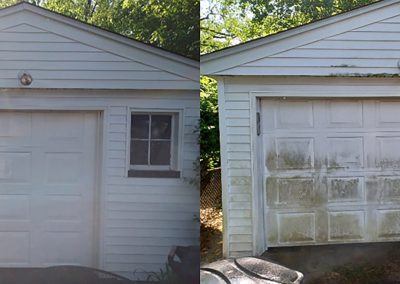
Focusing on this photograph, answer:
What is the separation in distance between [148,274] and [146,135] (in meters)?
0.82

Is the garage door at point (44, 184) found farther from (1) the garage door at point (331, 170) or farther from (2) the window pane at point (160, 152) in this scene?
(1) the garage door at point (331, 170)

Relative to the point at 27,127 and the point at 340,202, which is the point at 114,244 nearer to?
the point at 27,127

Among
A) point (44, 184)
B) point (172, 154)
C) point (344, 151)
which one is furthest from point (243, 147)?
point (44, 184)

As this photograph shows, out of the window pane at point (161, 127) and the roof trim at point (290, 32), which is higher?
the roof trim at point (290, 32)

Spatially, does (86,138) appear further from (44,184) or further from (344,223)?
(344,223)

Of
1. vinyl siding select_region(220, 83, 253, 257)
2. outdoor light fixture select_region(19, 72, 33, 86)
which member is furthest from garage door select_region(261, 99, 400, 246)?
outdoor light fixture select_region(19, 72, 33, 86)

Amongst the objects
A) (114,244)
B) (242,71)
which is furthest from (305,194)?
(114,244)

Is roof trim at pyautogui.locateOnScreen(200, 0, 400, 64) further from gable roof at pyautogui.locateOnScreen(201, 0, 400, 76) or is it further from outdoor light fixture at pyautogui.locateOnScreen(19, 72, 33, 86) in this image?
outdoor light fixture at pyautogui.locateOnScreen(19, 72, 33, 86)

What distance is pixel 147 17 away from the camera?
2.24 meters

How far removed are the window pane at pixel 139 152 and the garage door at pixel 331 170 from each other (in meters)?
0.70

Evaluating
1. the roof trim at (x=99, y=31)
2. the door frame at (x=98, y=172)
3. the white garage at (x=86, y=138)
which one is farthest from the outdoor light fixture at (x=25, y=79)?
the roof trim at (x=99, y=31)

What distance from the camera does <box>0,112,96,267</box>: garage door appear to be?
220cm

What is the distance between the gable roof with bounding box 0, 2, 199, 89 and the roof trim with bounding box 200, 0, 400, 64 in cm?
14

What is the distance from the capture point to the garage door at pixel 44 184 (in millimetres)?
2199
